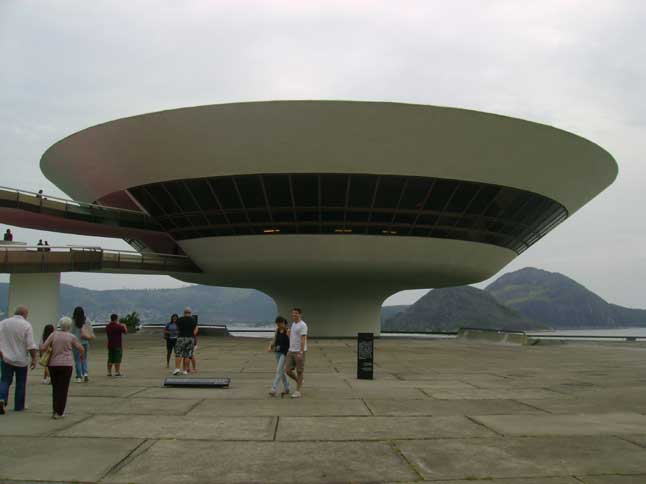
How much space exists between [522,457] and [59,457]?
5198 mm

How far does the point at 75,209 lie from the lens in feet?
118

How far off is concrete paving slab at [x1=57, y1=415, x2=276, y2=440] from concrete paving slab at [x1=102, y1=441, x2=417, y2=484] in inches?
19.7

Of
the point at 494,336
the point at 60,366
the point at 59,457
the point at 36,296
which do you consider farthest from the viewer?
the point at 494,336

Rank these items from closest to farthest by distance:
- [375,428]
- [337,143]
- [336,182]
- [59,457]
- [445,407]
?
[59,457]
[375,428]
[445,407]
[337,143]
[336,182]

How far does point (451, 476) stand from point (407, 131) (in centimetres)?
2483

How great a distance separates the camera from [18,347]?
964 centimetres

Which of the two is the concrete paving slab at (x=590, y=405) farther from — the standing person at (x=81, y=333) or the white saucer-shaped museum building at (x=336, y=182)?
the white saucer-shaped museum building at (x=336, y=182)

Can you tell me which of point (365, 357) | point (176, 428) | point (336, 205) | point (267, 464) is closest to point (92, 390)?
point (176, 428)

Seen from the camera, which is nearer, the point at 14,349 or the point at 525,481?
the point at 525,481

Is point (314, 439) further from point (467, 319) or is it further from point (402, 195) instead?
point (467, 319)

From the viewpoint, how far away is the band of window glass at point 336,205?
1246 inches

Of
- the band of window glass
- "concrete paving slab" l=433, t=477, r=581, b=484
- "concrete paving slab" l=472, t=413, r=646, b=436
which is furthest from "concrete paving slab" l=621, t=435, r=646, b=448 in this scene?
the band of window glass

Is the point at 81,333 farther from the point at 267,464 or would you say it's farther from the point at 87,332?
the point at 267,464

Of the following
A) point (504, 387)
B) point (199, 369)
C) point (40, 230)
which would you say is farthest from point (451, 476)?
point (40, 230)
